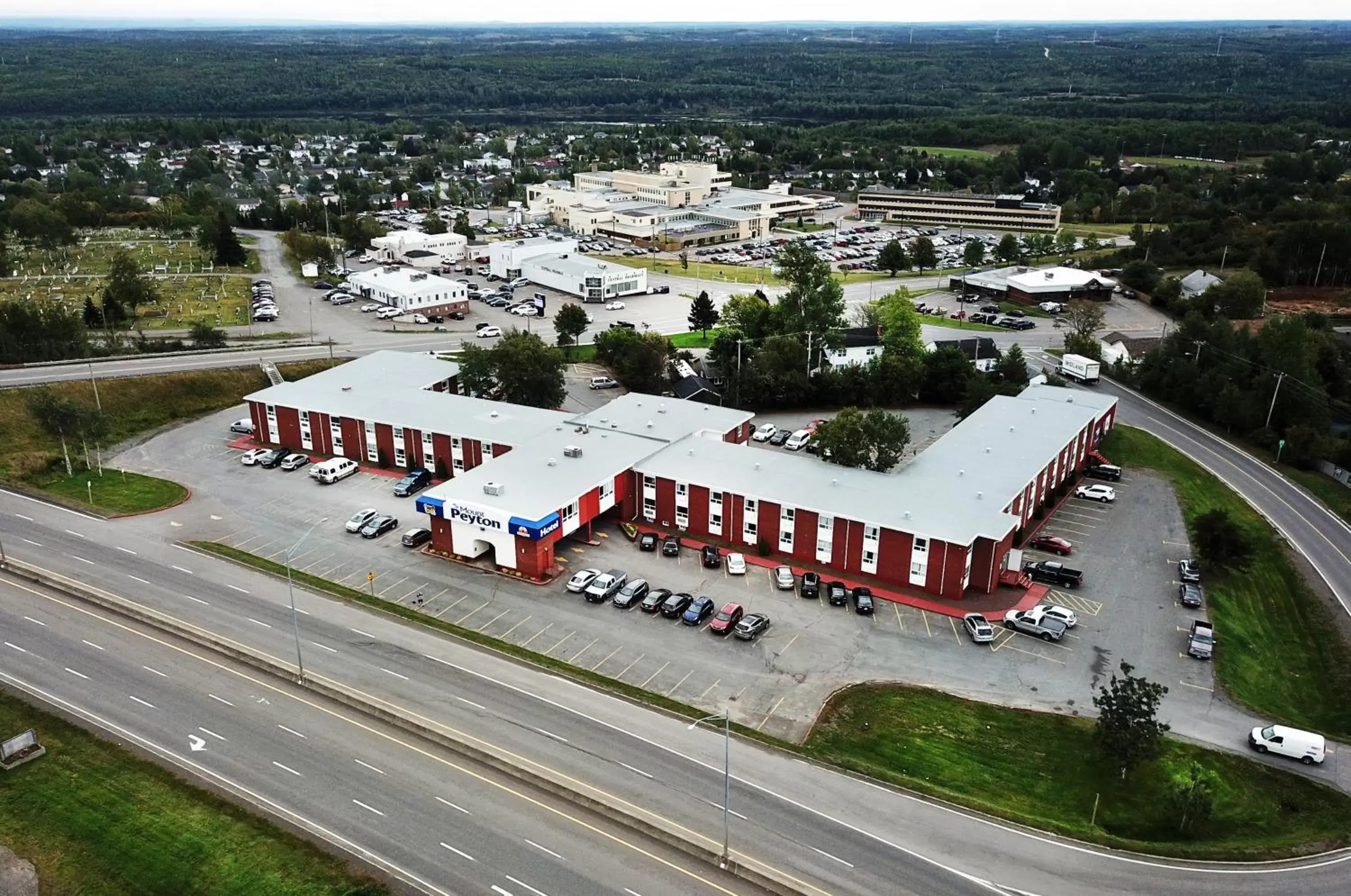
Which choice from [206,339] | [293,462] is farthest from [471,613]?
[206,339]

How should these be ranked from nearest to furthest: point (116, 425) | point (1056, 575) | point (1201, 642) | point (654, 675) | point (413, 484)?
point (654, 675) → point (1201, 642) → point (1056, 575) → point (413, 484) → point (116, 425)

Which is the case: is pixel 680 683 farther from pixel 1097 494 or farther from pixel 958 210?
pixel 958 210

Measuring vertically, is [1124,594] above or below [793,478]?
below

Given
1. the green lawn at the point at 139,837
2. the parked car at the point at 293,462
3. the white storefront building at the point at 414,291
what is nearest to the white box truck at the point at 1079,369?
the parked car at the point at 293,462

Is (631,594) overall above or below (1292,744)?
below

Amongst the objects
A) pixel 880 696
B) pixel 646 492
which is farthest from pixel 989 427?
pixel 880 696

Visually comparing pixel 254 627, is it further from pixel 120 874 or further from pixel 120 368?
pixel 120 368

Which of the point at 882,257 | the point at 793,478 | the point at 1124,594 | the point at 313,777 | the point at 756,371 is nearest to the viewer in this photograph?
the point at 313,777
